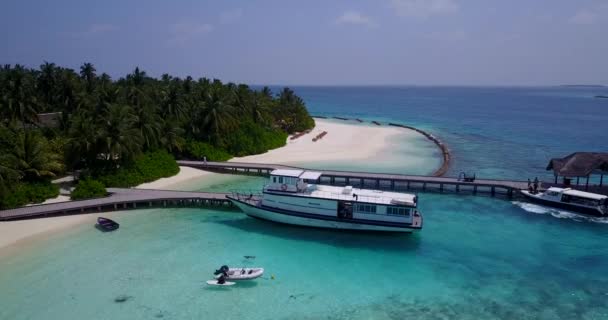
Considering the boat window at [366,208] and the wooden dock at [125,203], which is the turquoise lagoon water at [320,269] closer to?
the wooden dock at [125,203]

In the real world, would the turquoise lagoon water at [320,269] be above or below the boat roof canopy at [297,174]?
below

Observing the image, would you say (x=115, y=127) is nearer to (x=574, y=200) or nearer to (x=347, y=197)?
(x=347, y=197)

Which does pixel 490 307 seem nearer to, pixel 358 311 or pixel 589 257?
pixel 358 311

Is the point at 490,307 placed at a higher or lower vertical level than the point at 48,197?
lower

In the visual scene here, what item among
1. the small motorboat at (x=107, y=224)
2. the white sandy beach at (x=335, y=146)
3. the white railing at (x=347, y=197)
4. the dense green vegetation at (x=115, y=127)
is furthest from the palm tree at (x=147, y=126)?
the white railing at (x=347, y=197)

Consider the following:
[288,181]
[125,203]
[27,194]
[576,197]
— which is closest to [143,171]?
[125,203]

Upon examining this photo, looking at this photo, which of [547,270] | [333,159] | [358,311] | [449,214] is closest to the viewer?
[358,311]

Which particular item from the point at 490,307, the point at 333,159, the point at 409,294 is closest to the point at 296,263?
the point at 409,294
